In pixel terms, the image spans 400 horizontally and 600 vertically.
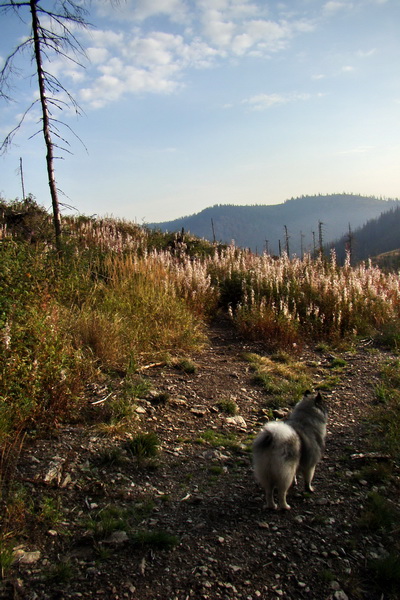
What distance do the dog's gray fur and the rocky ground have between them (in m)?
0.25

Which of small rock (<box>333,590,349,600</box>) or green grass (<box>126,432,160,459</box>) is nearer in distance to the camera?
small rock (<box>333,590,349,600</box>)

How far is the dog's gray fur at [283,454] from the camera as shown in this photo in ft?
9.94

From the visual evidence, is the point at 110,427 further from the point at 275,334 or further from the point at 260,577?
the point at 275,334

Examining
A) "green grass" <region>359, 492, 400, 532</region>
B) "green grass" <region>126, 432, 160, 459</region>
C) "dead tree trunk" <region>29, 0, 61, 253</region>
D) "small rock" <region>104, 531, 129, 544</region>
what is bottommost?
"green grass" <region>359, 492, 400, 532</region>

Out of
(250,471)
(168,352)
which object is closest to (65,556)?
(250,471)

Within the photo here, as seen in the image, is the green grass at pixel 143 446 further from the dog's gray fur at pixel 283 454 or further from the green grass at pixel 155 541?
the dog's gray fur at pixel 283 454

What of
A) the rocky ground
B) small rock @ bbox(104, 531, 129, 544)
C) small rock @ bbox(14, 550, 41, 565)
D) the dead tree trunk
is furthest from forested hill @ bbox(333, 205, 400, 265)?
small rock @ bbox(14, 550, 41, 565)

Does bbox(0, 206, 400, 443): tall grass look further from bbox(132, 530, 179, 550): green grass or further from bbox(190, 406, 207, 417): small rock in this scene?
bbox(132, 530, 179, 550): green grass

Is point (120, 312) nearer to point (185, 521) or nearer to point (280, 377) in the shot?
point (280, 377)

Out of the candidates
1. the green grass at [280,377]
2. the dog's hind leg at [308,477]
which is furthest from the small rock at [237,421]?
the dog's hind leg at [308,477]

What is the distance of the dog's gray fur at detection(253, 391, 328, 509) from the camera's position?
3.03 metres

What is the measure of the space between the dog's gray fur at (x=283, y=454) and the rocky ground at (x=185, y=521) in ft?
0.82

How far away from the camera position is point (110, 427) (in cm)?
414

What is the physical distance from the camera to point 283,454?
3.02 m
